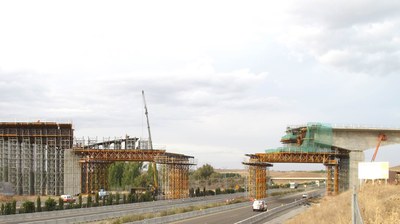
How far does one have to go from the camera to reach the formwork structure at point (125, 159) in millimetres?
105000

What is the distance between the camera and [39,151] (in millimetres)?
107750

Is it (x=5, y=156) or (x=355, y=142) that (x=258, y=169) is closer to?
A: (x=355, y=142)

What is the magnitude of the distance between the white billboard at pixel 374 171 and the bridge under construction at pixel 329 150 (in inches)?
609

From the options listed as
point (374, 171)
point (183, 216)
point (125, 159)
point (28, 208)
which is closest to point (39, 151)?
point (125, 159)

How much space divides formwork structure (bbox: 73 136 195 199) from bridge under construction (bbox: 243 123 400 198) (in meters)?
16.1

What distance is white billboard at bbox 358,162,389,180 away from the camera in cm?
6109

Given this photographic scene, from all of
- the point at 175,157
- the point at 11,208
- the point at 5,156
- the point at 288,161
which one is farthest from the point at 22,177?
the point at 288,161

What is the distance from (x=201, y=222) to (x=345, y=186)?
156ft

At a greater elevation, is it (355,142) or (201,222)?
(355,142)

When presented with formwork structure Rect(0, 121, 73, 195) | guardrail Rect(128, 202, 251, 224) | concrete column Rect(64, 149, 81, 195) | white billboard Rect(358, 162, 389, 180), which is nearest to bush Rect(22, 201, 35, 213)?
guardrail Rect(128, 202, 251, 224)

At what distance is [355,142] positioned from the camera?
85.9m

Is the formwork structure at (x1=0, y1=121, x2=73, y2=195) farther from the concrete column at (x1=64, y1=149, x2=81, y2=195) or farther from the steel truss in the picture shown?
the steel truss

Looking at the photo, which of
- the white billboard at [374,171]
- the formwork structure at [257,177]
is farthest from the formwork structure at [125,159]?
Result: the white billboard at [374,171]

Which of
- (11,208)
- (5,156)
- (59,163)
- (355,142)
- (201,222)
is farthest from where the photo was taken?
(59,163)
